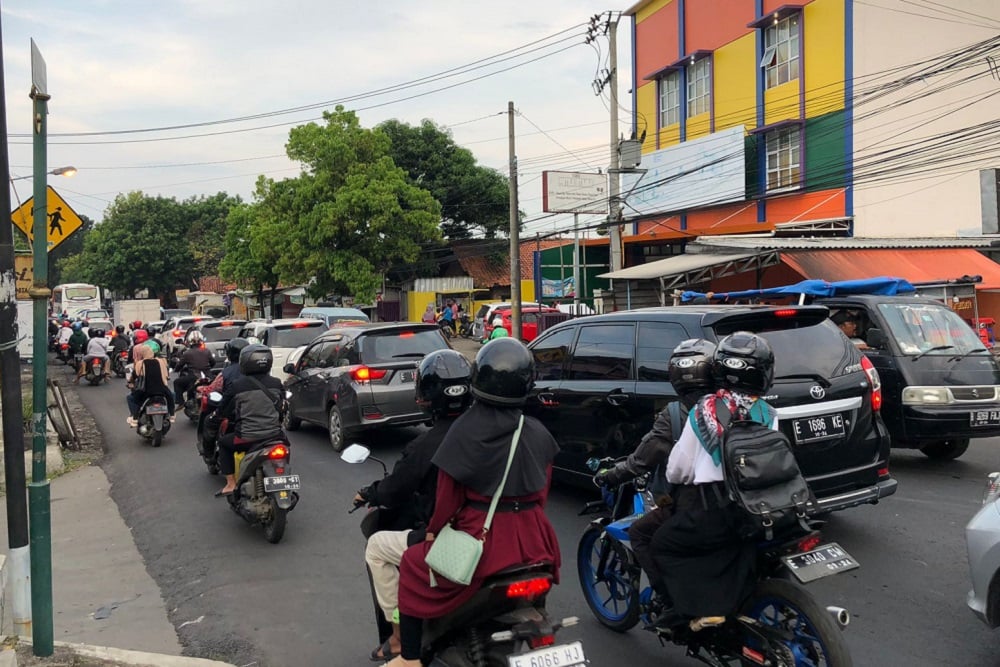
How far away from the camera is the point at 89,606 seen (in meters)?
5.57

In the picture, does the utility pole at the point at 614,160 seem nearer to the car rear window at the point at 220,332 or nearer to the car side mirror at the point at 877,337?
the car rear window at the point at 220,332

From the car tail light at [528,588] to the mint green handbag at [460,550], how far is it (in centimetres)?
20

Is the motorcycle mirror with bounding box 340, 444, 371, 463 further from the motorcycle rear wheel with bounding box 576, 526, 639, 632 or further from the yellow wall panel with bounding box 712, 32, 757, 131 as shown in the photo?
the yellow wall panel with bounding box 712, 32, 757, 131

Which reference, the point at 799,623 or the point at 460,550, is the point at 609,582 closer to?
the point at 799,623

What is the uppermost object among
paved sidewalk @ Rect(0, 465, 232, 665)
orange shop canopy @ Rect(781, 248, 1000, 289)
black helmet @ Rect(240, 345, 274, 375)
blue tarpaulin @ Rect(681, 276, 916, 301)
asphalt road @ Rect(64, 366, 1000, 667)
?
orange shop canopy @ Rect(781, 248, 1000, 289)

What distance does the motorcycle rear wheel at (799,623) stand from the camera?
309 cm

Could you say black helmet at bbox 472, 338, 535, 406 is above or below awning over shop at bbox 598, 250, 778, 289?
below

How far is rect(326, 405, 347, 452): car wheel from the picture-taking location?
10.5 meters

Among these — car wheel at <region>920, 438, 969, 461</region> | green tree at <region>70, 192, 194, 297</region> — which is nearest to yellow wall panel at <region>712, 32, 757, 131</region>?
car wheel at <region>920, 438, 969, 461</region>

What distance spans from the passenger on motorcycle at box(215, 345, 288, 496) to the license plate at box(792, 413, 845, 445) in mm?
4178

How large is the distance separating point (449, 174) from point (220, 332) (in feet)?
67.2

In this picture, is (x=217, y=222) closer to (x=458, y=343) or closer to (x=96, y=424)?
(x=458, y=343)

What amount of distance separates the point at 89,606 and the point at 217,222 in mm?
54896

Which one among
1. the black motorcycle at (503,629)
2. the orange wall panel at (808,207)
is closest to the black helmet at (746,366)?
the black motorcycle at (503,629)
